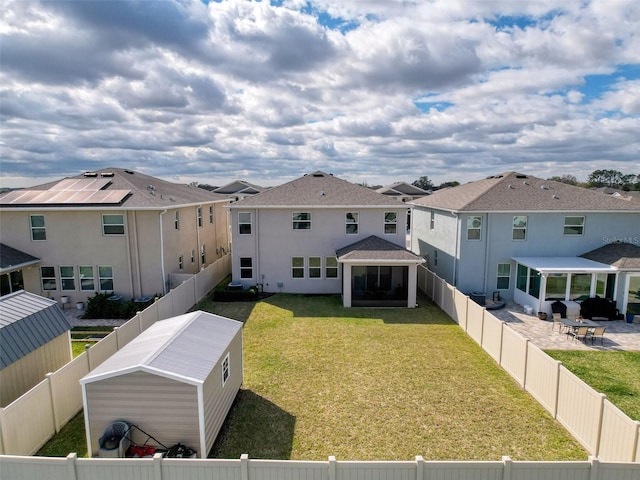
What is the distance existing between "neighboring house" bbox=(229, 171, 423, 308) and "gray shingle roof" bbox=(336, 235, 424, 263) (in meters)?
0.15

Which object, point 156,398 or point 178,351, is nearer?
point 156,398

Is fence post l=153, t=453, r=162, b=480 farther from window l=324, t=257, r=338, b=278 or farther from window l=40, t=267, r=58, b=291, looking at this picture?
window l=40, t=267, r=58, b=291

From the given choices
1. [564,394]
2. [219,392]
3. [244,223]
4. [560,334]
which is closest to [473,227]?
[560,334]

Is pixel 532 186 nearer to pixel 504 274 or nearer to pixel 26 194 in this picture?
pixel 504 274

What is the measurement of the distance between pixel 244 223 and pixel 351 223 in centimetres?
613

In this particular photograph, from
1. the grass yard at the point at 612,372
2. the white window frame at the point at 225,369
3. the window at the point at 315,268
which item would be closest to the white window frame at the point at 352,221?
the window at the point at 315,268

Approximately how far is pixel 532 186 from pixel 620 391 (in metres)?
14.2

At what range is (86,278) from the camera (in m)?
19.1

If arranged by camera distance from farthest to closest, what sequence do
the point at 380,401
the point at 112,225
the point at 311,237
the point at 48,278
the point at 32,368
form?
the point at 311,237
the point at 48,278
the point at 112,225
the point at 380,401
the point at 32,368

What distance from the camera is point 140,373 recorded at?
766cm

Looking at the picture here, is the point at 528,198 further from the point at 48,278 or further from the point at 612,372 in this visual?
the point at 48,278

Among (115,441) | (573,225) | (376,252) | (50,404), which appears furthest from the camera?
(573,225)

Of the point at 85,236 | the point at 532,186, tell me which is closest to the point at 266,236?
the point at 85,236

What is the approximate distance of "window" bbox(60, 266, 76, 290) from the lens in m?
19.1
